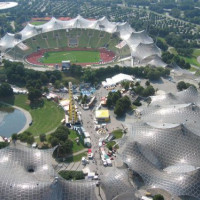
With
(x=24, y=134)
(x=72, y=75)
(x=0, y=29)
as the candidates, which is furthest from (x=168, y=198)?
(x=0, y=29)

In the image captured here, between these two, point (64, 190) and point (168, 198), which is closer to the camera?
point (64, 190)

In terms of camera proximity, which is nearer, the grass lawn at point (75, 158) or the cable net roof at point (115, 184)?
the cable net roof at point (115, 184)

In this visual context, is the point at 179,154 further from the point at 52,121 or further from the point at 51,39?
the point at 51,39

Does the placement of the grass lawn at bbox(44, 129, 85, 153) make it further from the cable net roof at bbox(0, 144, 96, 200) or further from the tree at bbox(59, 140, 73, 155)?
the cable net roof at bbox(0, 144, 96, 200)

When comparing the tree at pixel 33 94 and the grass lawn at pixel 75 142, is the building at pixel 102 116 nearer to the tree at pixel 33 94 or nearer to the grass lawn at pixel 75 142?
the grass lawn at pixel 75 142

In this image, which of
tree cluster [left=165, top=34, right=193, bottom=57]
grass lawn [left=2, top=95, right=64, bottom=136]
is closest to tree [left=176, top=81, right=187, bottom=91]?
tree cluster [left=165, top=34, right=193, bottom=57]

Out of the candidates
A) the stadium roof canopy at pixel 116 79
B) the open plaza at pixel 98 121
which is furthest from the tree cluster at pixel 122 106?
the stadium roof canopy at pixel 116 79

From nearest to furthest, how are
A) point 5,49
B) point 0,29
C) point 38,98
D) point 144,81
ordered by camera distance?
point 38,98 → point 144,81 → point 5,49 → point 0,29
